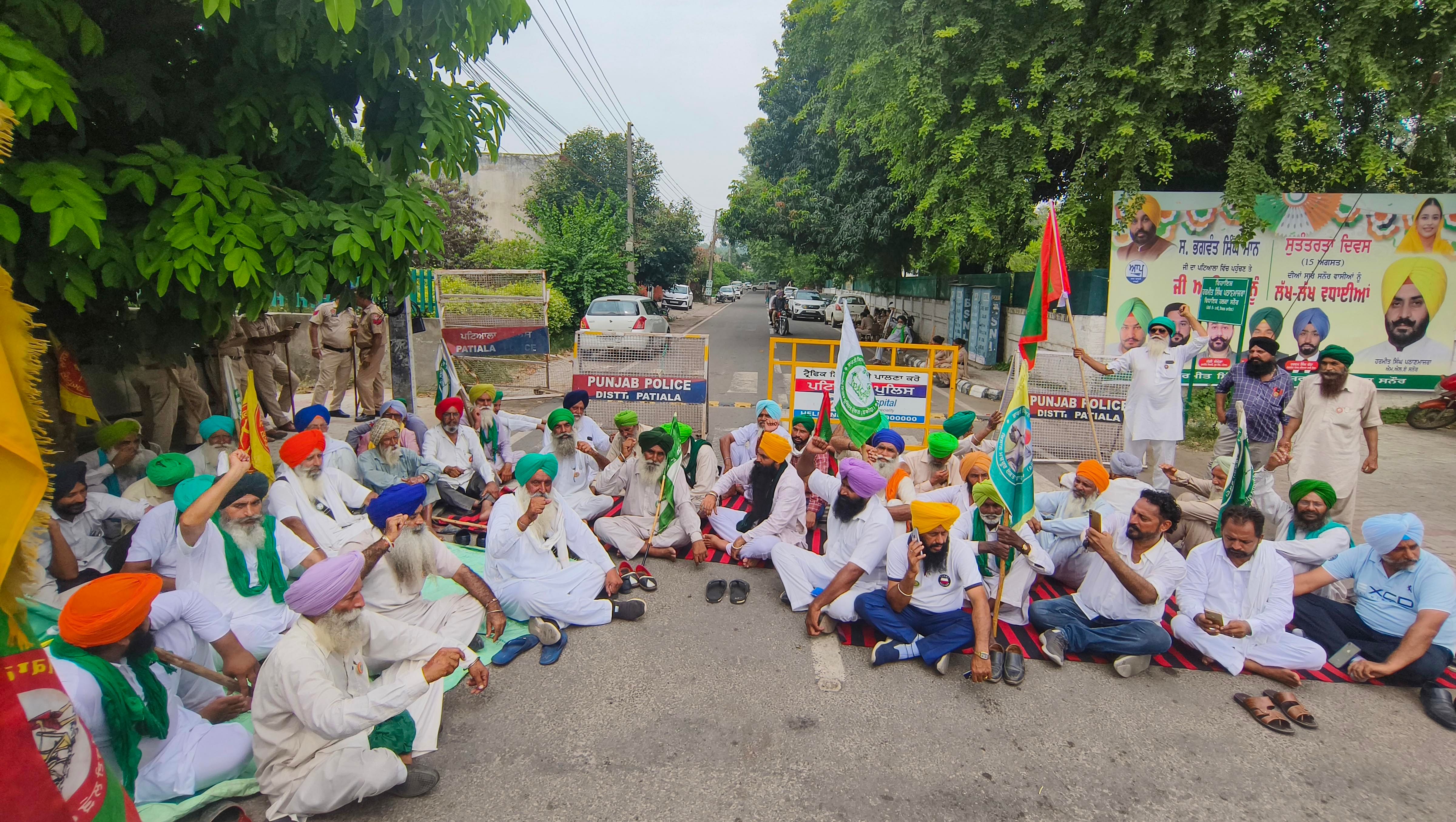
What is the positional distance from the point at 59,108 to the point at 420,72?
5.98ft

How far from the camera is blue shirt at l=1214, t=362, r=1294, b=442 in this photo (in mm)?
6391

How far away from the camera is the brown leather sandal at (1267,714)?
12.6ft

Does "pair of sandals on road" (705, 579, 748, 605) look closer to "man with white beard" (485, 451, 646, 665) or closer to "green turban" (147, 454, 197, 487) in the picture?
"man with white beard" (485, 451, 646, 665)

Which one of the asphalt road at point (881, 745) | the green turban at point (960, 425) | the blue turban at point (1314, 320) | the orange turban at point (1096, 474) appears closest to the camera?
the asphalt road at point (881, 745)

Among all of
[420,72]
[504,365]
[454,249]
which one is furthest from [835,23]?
[454,249]

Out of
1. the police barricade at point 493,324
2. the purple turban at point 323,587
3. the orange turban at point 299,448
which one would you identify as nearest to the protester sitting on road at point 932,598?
the purple turban at point 323,587

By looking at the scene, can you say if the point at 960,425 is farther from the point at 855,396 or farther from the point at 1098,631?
the point at 1098,631

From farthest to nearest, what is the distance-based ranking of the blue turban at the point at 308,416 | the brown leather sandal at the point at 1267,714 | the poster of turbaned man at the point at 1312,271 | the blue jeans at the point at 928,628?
the poster of turbaned man at the point at 1312,271 < the blue turban at the point at 308,416 < the blue jeans at the point at 928,628 < the brown leather sandal at the point at 1267,714

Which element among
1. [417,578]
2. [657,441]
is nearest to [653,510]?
[657,441]

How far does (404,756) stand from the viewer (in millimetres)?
3346

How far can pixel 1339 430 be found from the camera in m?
5.93

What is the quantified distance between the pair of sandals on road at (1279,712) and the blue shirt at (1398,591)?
2.91 feet

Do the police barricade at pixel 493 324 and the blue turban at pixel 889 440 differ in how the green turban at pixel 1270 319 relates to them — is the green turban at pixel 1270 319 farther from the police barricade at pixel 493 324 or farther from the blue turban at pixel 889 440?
the police barricade at pixel 493 324

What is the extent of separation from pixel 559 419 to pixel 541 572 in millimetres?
2010
